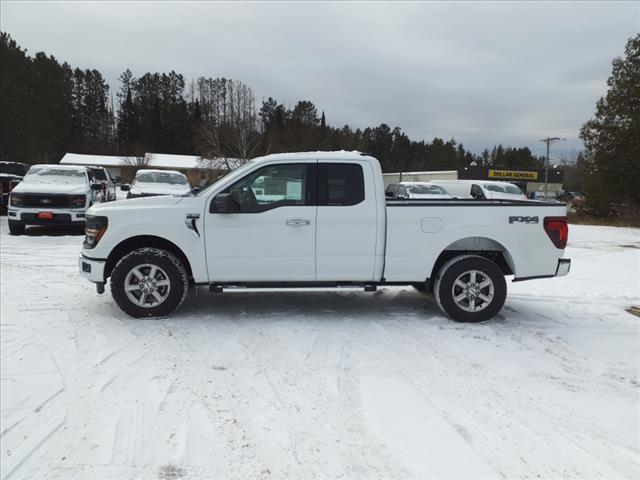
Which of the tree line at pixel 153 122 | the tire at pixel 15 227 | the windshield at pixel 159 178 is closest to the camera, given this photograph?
the tire at pixel 15 227

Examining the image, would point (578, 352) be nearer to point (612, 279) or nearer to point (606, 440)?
point (606, 440)

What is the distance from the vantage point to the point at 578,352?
4848 millimetres

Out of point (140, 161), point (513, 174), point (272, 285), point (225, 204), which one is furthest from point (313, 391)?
point (513, 174)

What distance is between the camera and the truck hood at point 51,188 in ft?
40.4

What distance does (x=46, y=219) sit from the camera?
12289 mm

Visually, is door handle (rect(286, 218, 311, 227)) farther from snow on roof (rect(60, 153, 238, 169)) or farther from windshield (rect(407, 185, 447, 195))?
snow on roof (rect(60, 153, 238, 169))

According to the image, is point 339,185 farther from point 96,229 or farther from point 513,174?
point 513,174

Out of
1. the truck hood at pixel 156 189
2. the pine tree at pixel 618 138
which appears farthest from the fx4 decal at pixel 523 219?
the pine tree at pixel 618 138

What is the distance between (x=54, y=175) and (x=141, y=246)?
33.3 feet

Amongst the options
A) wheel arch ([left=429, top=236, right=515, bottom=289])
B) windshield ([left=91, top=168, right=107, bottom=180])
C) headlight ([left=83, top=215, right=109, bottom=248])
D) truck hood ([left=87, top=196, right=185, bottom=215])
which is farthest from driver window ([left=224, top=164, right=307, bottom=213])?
windshield ([left=91, top=168, right=107, bottom=180])

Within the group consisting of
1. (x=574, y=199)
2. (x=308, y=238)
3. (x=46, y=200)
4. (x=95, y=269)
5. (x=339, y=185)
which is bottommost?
(x=95, y=269)

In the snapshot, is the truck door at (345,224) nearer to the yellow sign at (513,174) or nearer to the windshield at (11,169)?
the windshield at (11,169)

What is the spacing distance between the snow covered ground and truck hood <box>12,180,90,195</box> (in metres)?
6.65

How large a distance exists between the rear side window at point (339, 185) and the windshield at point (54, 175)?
10812 mm
